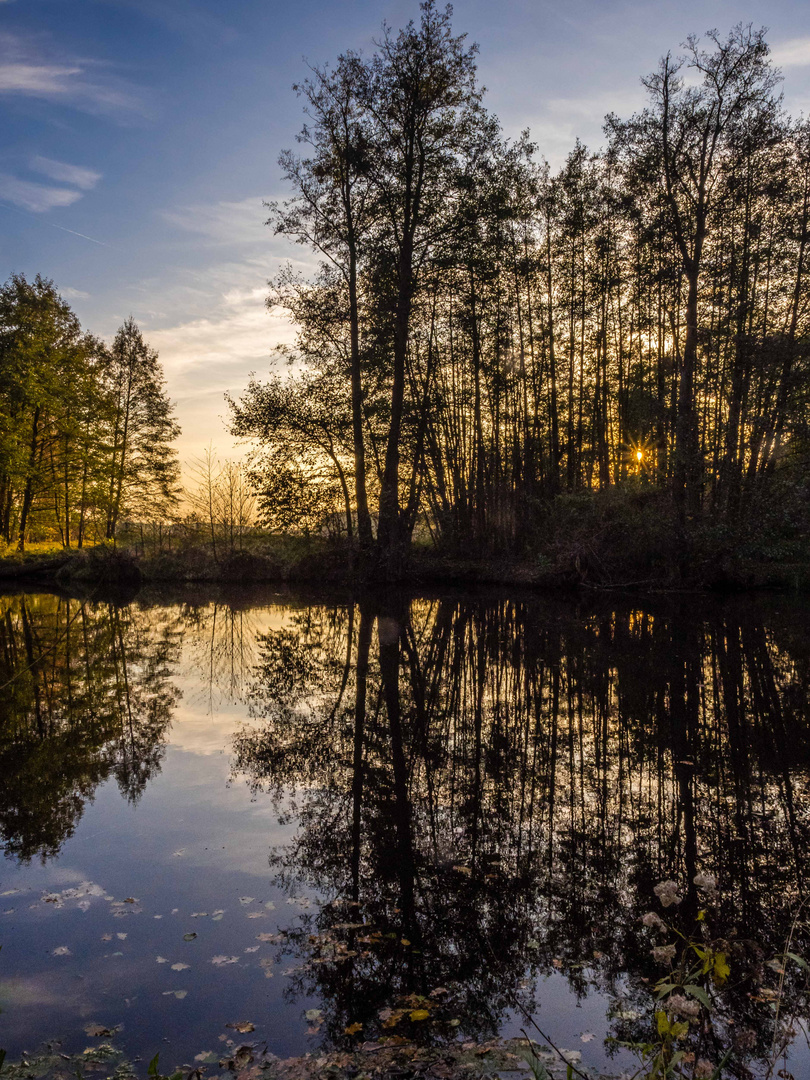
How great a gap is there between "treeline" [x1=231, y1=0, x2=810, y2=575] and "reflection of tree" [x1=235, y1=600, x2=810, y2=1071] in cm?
1048

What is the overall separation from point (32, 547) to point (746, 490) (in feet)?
89.3

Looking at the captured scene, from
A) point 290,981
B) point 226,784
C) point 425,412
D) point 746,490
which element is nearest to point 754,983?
→ point 290,981

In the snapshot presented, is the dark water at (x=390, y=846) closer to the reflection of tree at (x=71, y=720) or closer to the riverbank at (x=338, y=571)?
the reflection of tree at (x=71, y=720)

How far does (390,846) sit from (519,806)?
3.35 ft

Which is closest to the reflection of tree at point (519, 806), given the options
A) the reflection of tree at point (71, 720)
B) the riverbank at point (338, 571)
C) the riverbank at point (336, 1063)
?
the riverbank at point (336, 1063)

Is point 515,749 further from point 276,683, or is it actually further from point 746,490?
point 746,490

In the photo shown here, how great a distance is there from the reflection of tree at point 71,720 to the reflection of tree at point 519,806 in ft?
3.65

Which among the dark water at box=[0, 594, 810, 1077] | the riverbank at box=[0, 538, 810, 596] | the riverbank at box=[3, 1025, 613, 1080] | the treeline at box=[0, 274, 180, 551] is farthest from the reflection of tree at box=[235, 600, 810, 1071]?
the treeline at box=[0, 274, 180, 551]

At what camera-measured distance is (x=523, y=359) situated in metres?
23.2

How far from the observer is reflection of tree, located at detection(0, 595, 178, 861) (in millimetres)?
4469

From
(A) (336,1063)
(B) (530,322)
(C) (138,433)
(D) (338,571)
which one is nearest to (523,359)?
(B) (530,322)

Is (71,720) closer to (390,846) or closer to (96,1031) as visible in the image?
(390,846)

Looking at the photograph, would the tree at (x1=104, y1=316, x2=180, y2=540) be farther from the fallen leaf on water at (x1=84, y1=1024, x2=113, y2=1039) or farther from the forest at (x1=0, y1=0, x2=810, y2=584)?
the fallen leaf on water at (x1=84, y1=1024, x2=113, y2=1039)

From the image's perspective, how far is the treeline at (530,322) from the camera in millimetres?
16672
